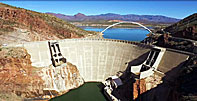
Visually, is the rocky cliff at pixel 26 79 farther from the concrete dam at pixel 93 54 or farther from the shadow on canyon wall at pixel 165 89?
the shadow on canyon wall at pixel 165 89

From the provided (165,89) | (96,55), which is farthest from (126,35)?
(165,89)

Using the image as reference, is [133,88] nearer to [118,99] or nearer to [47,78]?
Answer: [118,99]

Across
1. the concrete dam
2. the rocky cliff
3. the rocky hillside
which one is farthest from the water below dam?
the rocky hillside

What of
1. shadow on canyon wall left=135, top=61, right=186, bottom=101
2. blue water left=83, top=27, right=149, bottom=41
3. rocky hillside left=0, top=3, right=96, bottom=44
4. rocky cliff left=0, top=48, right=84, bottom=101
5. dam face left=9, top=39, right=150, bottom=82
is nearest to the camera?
shadow on canyon wall left=135, top=61, right=186, bottom=101

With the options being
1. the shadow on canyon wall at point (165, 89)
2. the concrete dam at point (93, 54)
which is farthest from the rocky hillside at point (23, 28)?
the shadow on canyon wall at point (165, 89)

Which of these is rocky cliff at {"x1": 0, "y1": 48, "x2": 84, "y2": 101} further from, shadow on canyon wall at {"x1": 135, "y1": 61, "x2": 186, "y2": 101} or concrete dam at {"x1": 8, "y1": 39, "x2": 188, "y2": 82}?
shadow on canyon wall at {"x1": 135, "y1": 61, "x2": 186, "y2": 101}

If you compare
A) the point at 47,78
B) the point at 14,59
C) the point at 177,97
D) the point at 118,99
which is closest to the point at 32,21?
the point at 14,59
